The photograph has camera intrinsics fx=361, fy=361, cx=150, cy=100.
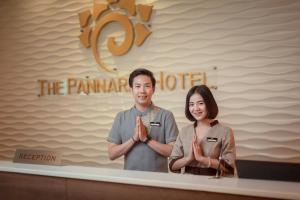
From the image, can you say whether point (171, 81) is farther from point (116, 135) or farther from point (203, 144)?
point (203, 144)

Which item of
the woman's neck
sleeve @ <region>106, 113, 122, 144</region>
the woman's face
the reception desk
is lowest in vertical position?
the reception desk

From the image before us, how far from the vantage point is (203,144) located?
2100 mm

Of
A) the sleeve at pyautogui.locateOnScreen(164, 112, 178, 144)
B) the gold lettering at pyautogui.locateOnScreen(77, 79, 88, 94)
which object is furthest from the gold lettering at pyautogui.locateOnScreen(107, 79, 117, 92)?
the sleeve at pyautogui.locateOnScreen(164, 112, 178, 144)

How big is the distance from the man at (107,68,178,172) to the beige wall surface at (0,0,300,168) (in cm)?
124

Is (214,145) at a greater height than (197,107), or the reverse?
(197,107)

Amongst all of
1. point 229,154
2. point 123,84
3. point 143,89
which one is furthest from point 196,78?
point 229,154

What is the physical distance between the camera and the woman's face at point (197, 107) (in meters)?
2.17

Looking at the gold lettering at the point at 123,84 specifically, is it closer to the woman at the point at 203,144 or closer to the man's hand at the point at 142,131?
the man's hand at the point at 142,131

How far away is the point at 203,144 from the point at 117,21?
2.40 m

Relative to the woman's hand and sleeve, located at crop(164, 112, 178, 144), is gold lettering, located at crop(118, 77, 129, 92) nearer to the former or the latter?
sleeve, located at crop(164, 112, 178, 144)

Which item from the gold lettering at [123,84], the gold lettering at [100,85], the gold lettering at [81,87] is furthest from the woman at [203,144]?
the gold lettering at [81,87]

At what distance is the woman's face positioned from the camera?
7.12 feet

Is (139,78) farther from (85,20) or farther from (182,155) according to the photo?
(85,20)

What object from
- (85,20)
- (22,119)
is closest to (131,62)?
(85,20)
